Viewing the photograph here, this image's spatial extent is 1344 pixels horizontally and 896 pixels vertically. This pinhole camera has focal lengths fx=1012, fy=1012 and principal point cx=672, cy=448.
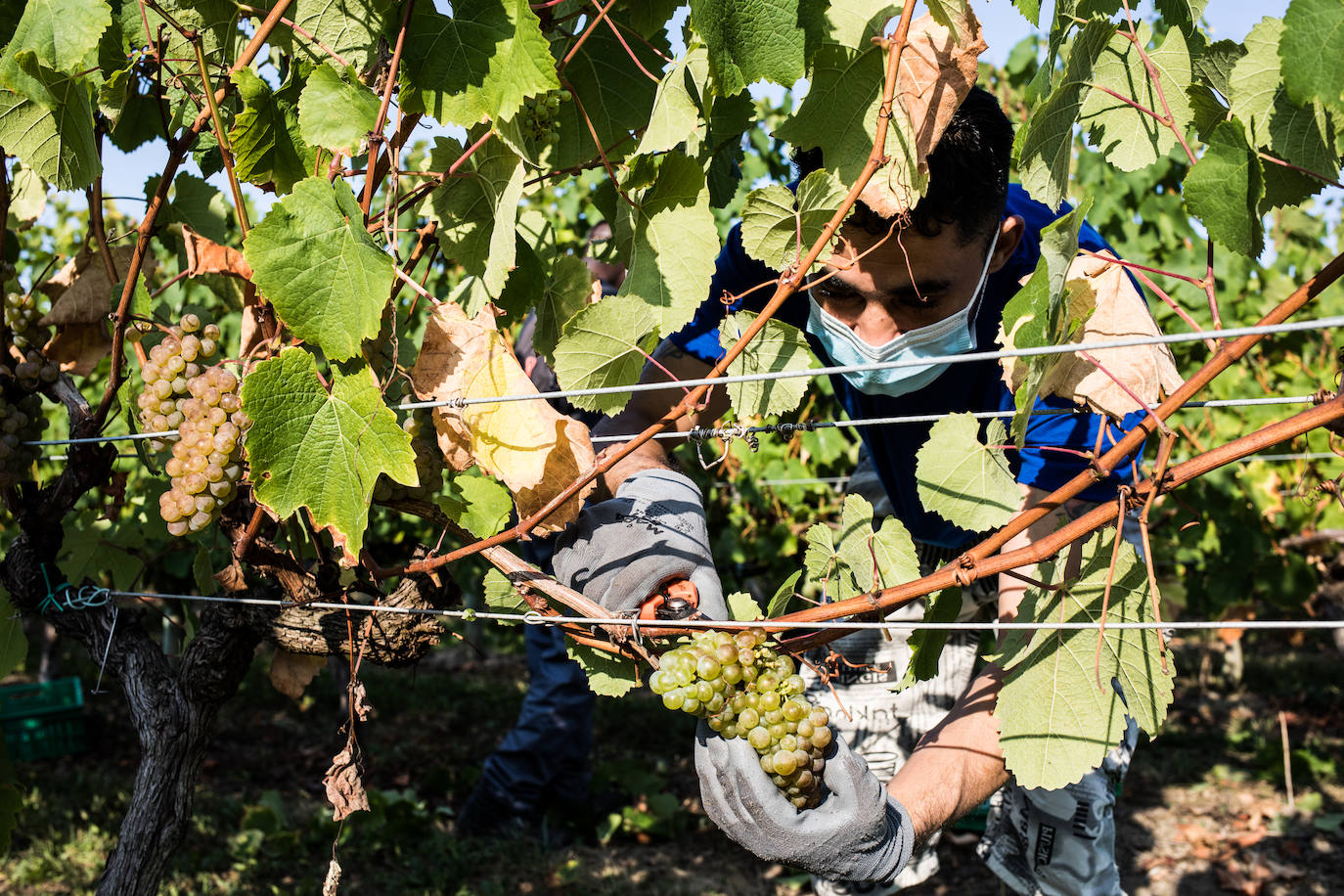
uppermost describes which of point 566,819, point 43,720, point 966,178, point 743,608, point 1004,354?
point 966,178

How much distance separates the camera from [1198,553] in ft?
20.1

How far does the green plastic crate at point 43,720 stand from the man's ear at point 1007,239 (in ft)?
16.7

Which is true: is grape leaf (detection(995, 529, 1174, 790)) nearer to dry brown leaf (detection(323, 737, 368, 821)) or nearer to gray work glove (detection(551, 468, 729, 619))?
gray work glove (detection(551, 468, 729, 619))

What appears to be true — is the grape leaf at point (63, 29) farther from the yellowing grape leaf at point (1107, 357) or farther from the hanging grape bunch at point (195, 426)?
the yellowing grape leaf at point (1107, 357)

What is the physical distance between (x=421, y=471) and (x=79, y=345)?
0.83 metres

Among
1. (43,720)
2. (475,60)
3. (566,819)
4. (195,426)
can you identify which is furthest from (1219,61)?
(43,720)

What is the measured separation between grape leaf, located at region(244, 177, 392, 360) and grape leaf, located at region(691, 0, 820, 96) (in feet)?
1.52

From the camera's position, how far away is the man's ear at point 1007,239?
1.88 m

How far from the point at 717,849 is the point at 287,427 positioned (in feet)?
11.4

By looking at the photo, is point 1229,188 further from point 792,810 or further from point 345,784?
point 345,784

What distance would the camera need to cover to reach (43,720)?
16.8 ft

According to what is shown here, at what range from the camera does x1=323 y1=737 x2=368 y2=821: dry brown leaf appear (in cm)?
154

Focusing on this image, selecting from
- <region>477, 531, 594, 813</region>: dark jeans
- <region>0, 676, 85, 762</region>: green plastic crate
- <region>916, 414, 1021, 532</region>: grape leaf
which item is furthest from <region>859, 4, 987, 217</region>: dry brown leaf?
<region>0, 676, 85, 762</region>: green plastic crate

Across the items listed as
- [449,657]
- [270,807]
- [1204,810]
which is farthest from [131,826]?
[449,657]
